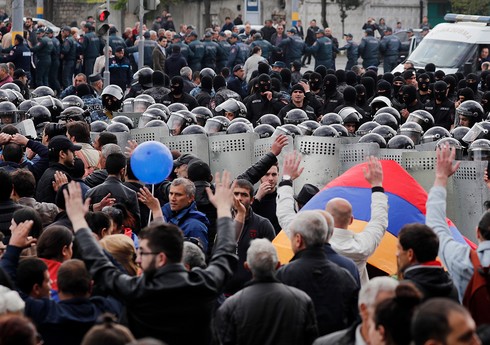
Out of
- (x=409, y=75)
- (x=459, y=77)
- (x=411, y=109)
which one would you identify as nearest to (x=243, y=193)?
(x=411, y=109)

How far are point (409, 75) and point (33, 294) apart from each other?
1806 centimetres

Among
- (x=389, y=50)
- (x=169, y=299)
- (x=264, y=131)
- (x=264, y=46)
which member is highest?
Answer: (x=169, y=299)

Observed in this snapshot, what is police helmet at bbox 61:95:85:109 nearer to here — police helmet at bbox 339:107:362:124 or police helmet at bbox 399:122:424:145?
police helmet at bbox 339:107:362:124

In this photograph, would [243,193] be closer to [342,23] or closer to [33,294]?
[33,294]

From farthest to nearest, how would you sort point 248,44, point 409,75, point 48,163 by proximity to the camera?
1. point 248,44
2. point 409,75
3. point 48,163

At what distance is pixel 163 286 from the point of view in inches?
276

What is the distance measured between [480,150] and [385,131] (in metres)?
1.76

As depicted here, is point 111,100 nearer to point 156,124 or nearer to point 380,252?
point 156,124

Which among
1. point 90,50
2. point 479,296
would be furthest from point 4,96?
point 90,50

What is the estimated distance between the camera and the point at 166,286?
7000mm

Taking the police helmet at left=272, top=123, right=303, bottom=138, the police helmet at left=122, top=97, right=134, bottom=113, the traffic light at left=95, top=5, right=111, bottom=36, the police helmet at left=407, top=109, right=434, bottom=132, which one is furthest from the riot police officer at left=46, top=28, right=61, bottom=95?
the police helmet at left=272, top=123, right=303, bottom=138

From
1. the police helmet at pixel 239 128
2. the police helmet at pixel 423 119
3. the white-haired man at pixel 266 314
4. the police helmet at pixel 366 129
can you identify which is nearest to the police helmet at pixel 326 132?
the police helmet at pixel 239 128

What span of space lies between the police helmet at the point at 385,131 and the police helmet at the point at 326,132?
0.56 metres

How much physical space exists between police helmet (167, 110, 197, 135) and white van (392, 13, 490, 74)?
48.7ft
